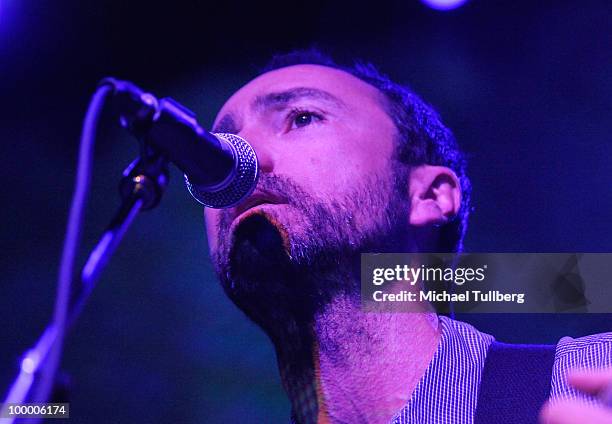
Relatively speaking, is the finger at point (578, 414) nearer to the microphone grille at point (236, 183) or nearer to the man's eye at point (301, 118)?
the microphone grille at point (236, 183)

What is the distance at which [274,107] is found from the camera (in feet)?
5.53

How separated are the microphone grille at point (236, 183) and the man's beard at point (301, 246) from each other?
373 mm

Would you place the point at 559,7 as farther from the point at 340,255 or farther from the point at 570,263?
the point at 340,255

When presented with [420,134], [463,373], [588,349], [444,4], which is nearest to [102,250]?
[463,373]

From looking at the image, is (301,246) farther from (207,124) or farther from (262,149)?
(207,124)

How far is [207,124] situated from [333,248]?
84 cm

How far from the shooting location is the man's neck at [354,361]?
1523mm

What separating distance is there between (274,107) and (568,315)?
930mm

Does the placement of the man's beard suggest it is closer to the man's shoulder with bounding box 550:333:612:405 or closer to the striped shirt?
the striped shirt

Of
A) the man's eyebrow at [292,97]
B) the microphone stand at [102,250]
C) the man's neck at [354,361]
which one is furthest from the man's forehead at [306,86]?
the microphone stand at [102,250]

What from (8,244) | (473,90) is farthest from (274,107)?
(8,244)

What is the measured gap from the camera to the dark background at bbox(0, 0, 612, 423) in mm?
1856

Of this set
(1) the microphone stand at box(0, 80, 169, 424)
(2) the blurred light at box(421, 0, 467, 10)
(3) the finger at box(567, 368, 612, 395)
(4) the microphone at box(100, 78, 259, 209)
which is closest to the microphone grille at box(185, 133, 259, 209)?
(4) the microphone at box(100, 78, 259, 209)

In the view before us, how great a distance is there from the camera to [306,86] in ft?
5.64
